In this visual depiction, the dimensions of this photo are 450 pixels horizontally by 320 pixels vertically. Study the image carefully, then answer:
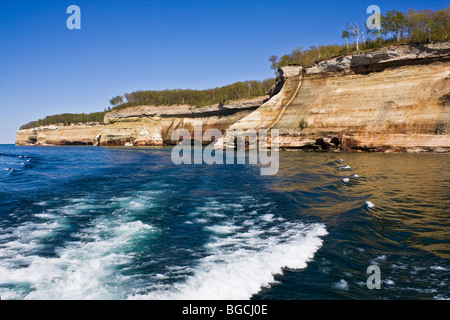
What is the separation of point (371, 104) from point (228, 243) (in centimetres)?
3216

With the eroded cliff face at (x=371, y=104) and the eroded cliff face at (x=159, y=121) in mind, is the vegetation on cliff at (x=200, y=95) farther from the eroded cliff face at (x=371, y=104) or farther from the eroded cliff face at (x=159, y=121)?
the eroded cliff face at (x=371, y=104)

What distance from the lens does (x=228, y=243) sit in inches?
249

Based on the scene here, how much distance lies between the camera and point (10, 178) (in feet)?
53.3

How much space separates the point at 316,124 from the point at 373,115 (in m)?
6.78

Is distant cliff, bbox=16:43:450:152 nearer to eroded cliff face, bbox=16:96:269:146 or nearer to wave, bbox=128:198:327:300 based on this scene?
eroded cliff face, bbox=16:96:269:146

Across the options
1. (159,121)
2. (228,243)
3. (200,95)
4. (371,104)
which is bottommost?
(228,243)

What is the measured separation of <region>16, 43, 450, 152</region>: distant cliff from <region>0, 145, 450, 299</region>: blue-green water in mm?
18605

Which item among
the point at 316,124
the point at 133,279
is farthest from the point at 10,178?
the point at 316,124

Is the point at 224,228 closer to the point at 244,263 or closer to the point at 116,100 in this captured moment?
the point at 244,263

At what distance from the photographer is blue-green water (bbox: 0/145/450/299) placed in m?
4.38

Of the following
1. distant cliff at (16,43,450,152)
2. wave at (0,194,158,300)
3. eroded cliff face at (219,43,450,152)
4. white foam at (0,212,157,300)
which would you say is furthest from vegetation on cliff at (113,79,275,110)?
white foam at (0,212,157,300)

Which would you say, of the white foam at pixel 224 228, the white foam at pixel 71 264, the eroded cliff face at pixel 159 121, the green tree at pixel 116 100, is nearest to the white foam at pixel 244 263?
the white foam at pixel 224 228

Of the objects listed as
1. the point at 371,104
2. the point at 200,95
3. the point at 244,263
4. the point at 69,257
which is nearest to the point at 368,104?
the point at 371,104
